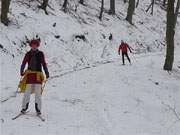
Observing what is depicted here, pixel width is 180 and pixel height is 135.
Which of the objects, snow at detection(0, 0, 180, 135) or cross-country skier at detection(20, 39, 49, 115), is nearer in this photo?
cross-country skier at detection(20, 39, 49, 115)

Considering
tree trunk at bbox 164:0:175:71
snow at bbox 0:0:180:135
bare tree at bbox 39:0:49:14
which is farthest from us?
bare tree at bbox 39:0:49:14

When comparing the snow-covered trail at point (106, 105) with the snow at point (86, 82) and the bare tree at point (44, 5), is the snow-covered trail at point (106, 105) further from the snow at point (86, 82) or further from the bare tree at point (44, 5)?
the bare tree at point (44, 5)

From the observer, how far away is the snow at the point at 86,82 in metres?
11.5

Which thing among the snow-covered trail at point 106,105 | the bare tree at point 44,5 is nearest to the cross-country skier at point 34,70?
the snow-covered trail at point 106,105

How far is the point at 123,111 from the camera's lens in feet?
44.9

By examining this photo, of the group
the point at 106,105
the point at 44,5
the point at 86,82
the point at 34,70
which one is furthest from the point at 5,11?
the point at 34,70

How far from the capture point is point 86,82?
1761 cm


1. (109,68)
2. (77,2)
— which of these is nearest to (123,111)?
(109,68)

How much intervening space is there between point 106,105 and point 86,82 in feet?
11.9

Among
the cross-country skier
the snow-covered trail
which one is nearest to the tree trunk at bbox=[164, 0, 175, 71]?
the snow-covered trail

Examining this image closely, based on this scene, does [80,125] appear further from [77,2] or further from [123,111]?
[77,2]

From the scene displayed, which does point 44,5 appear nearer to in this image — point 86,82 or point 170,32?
point 170,32

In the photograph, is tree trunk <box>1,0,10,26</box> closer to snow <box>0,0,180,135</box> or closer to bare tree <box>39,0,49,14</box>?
snow <box>0,0,180,135</box>

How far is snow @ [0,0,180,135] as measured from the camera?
37.8 feet
